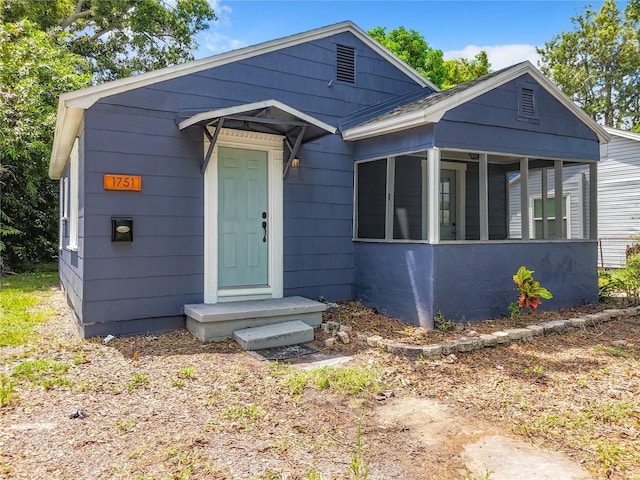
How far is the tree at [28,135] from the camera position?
11.3m

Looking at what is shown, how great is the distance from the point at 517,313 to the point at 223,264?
3.86 m

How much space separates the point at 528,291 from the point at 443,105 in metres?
2.56

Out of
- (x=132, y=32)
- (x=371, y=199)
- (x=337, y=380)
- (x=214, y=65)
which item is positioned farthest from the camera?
(x=132, y=32)

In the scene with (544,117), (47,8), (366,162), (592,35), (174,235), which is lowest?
(174,235)

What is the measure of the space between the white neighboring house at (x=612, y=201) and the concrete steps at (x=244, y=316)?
28.2ft

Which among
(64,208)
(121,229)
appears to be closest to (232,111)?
(121,229)

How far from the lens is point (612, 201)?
43.0 feet

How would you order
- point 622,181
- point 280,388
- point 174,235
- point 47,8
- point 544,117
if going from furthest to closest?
point 47,8, point 622,181, point 544,117, point 174,235, point 280,388

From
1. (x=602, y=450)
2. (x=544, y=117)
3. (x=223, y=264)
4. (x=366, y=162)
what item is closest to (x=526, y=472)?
(x=602, y=450)

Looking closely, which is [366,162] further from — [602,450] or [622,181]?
[622,181]

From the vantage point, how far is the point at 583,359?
14.9 ft

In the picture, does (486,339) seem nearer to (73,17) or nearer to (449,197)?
(449,197)

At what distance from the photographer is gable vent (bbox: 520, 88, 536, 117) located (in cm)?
616

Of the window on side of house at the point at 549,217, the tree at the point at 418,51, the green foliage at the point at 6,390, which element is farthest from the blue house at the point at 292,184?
the tree at the point at 418,51
